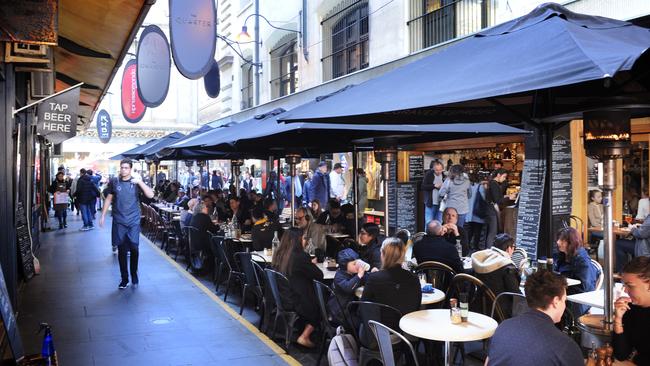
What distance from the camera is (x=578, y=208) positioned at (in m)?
12.1

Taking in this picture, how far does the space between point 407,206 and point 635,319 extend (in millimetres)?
12146

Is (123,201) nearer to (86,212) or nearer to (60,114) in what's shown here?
(60,114)

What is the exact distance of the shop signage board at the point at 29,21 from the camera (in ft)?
17.6

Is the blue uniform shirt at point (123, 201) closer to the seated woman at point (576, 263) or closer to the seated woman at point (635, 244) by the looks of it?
the seated woman at point (576, 263)

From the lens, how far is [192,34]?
331 inches

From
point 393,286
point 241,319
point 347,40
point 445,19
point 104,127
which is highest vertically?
point 347,40

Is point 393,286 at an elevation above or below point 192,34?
below

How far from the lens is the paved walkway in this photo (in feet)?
19.9

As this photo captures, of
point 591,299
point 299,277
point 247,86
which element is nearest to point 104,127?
point 247,86

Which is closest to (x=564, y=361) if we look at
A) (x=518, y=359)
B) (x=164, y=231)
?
(x=518, y=359)

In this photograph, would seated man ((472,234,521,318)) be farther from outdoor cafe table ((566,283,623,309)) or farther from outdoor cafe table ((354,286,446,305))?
outdoor cafe table ((566,283,623,309))

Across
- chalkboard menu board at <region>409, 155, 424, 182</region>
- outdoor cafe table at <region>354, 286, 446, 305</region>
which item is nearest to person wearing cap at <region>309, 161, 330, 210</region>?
chalkboard menu board at <region>409, 155, 424, 182</region>

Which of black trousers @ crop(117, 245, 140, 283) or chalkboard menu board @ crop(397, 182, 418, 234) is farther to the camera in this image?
chalkboard menu board @ crop(397, 182, 418, 234)

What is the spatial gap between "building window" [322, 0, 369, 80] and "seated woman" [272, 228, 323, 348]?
11.2 metres
